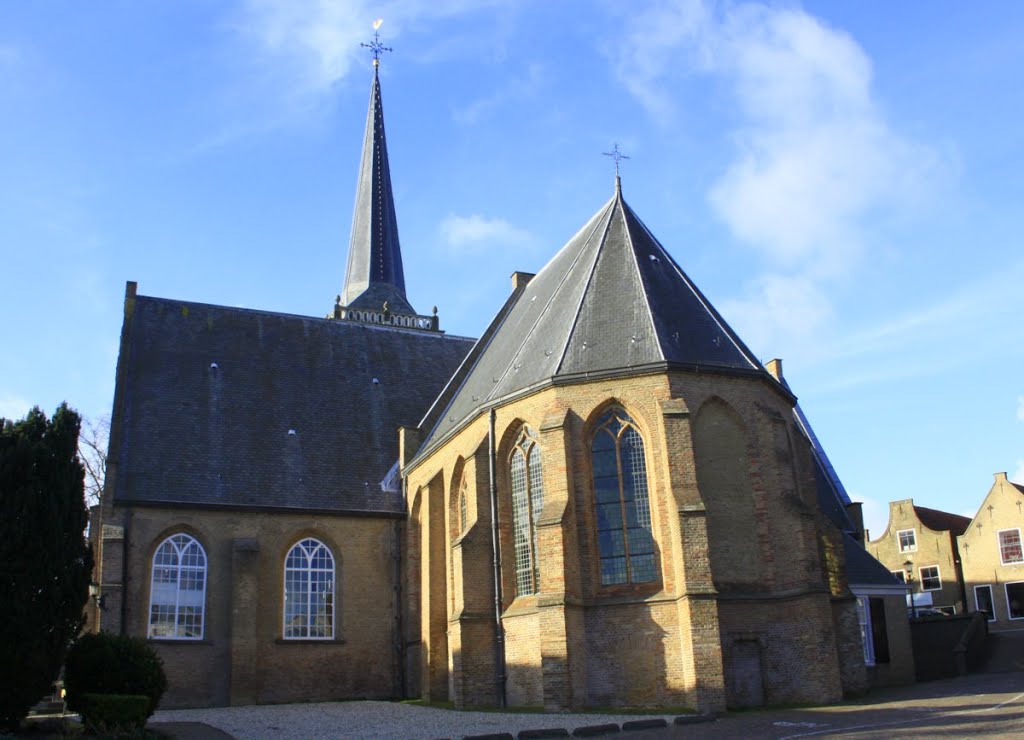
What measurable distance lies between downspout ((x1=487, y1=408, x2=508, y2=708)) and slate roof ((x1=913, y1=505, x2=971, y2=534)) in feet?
98.9

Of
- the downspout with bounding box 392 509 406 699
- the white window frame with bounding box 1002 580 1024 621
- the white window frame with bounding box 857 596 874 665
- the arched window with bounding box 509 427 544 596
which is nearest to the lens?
the arched window with bounding box 509 427 544 596

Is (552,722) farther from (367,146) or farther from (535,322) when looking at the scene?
(367,146)

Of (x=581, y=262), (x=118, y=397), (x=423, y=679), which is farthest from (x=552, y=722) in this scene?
(x=118, y=397)

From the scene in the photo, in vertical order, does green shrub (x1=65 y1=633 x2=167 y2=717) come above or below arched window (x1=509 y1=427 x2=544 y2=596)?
below

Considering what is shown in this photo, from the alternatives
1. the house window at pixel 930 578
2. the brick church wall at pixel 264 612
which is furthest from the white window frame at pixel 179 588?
the house window at pixel 930 578

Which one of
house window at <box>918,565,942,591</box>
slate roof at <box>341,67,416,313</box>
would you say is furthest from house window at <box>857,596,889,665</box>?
slate roof at <box>341,67,416,313</box>

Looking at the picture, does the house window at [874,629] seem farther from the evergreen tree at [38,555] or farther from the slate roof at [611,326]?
the evergreen tree at [38,555]

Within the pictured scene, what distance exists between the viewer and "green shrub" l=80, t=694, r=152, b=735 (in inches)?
630

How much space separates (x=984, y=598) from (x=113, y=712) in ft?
123

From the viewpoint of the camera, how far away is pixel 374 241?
45.3m

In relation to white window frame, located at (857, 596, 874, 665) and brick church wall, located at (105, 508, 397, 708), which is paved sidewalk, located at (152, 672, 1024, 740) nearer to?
brick church wall, located at (105, 508, 397, 708)

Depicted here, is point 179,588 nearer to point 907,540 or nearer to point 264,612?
point 264,612

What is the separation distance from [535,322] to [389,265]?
20.9 m

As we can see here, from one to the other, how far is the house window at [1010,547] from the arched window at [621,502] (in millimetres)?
27984
